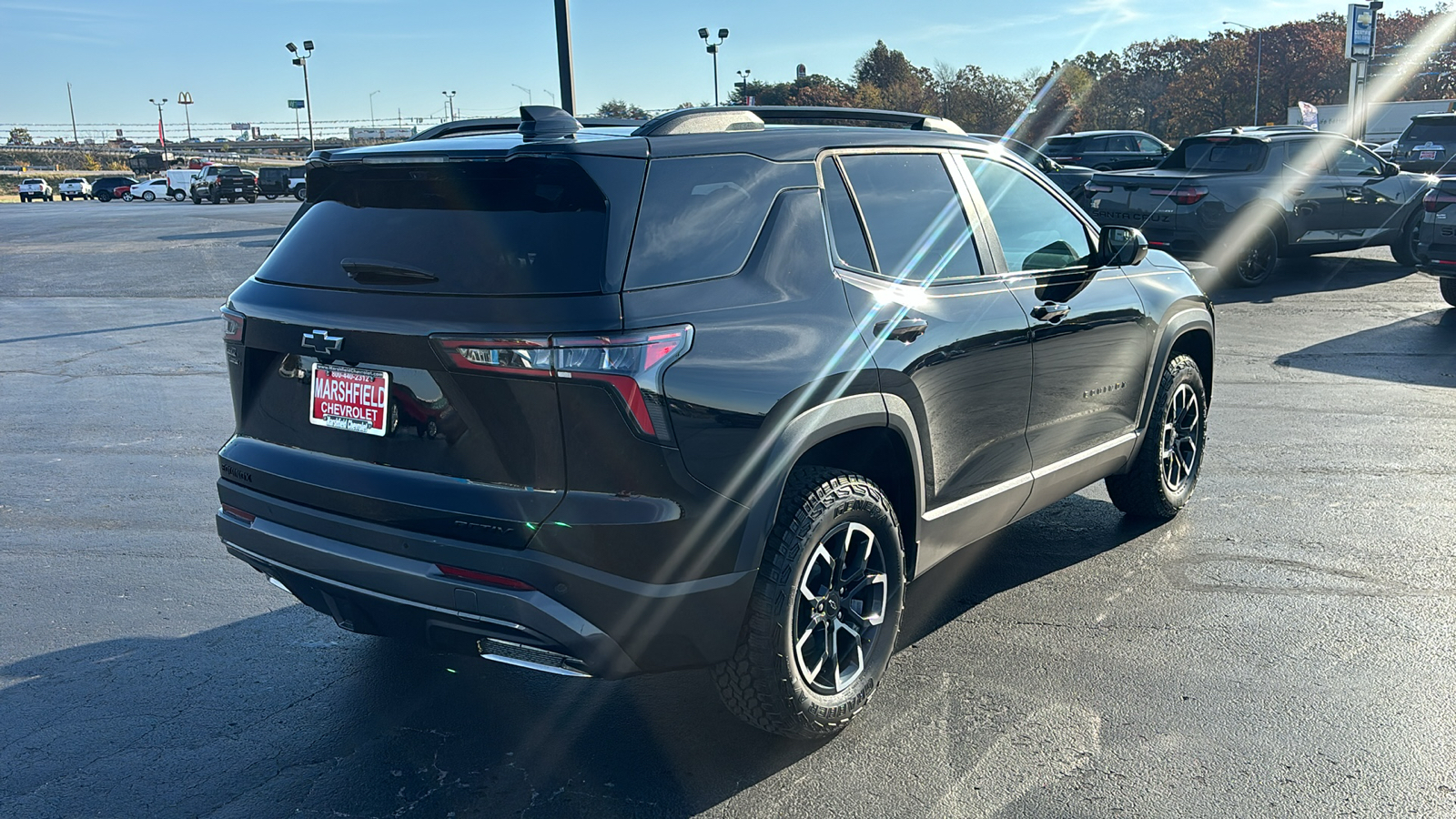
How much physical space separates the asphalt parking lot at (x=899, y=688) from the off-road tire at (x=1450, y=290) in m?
6.57

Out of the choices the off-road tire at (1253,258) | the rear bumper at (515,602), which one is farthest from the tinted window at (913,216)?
the off-road tire at (1253,258)

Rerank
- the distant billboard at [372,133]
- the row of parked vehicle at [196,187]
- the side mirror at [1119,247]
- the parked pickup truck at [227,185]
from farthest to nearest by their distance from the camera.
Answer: the distant billboard at [372,133], the row of parked vehicle at [196,187], the parked pickup truck at [227,185], the side mirror at [1119,247]

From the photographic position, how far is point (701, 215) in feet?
10.3

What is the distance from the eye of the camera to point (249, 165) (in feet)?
314

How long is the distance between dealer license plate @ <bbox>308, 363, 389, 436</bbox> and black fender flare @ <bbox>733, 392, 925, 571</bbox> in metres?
1.05

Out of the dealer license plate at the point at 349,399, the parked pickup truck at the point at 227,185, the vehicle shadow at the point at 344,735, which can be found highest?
the parked pickup truck at the point at 227,185

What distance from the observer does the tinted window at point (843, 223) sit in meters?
3.55

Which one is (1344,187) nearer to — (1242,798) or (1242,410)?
(1242,410)

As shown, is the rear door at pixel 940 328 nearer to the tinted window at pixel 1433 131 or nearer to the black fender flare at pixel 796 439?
the black fender flare at pixel 796 439

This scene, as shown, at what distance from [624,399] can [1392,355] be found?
30.7 feet

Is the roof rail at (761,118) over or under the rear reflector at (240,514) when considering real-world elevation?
over

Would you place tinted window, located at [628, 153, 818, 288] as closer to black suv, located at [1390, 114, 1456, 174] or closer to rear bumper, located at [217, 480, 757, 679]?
rear bumper, located at [217, 480, 757, 679]

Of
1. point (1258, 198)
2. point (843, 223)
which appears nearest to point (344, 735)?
point (843, 223)

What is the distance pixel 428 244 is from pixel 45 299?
46.3 feet
